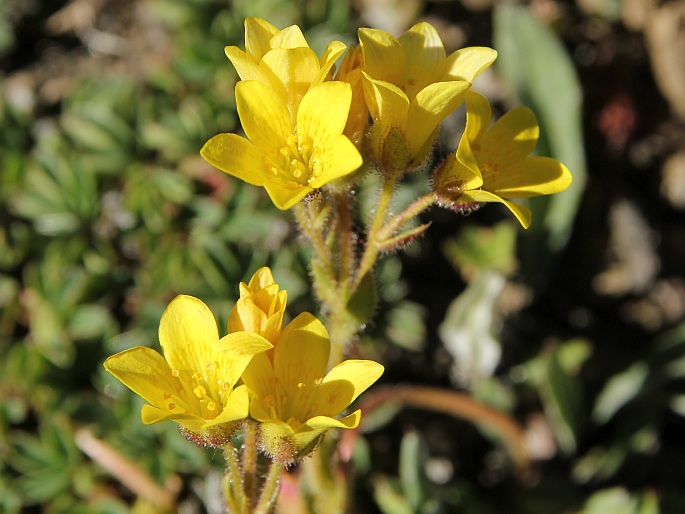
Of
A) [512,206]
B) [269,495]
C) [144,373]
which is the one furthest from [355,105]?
[269,495]

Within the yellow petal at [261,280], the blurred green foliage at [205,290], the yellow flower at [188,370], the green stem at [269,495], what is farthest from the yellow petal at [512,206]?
the blurred green foliage at [205,290]

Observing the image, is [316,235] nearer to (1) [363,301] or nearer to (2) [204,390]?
(1) [363,301]

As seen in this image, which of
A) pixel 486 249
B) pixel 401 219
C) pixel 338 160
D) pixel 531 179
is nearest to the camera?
pixel 338 160

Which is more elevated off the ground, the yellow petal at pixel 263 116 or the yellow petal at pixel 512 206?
the yellow petal at pixel 263 116

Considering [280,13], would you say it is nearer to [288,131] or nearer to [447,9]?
[447,9]

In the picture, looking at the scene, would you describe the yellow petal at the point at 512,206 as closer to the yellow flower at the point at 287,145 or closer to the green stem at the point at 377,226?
the green stem at the point at 377,226

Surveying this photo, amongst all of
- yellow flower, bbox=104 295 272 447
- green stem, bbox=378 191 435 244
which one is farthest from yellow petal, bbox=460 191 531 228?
yellow flower, bbox=104 295 272 447
